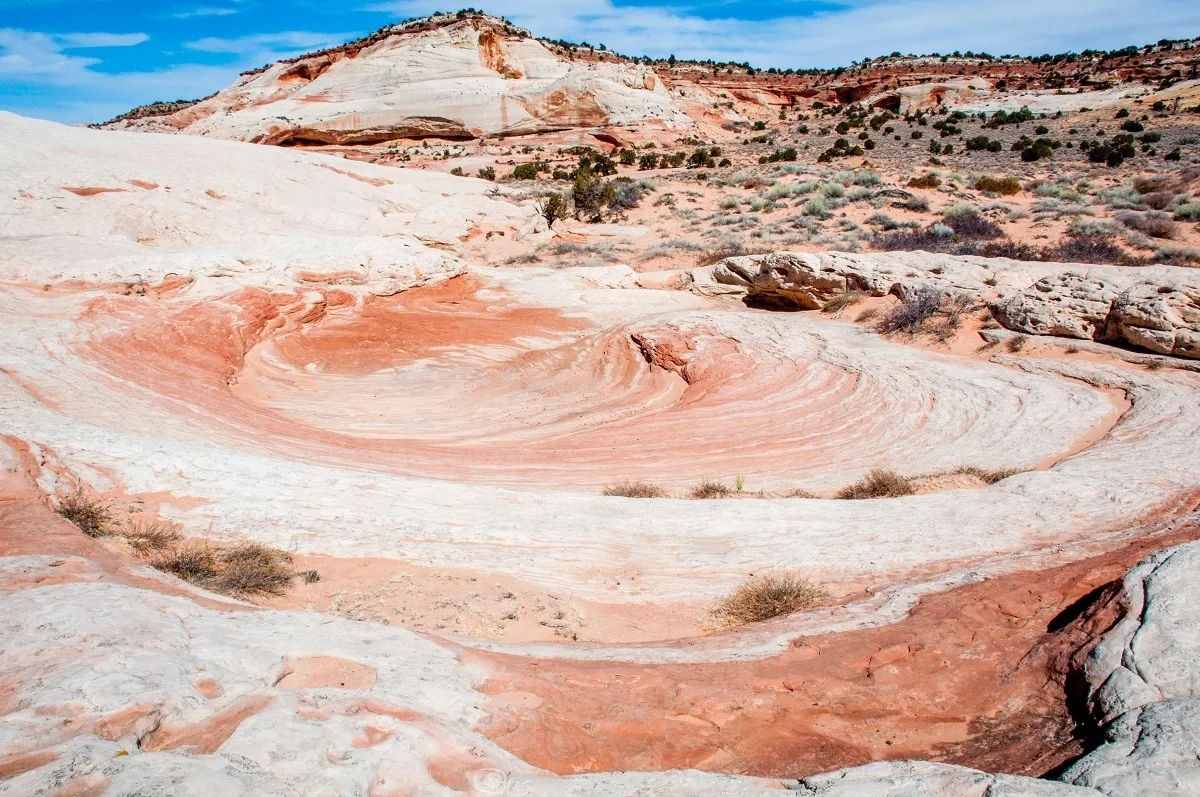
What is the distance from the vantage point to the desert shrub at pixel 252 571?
162 inches

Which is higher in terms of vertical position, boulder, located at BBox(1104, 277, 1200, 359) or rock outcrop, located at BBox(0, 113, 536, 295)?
rock outcrop, located at BBox(0, 113, 536, 295)

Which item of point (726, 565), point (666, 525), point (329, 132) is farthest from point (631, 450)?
point (329, 132)

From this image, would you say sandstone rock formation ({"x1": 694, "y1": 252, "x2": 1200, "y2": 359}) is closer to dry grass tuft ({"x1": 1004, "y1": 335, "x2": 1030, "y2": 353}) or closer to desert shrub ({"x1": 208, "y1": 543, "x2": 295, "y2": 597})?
dry grass tuft ({"x1": 1004, "y1": 335, "x2": 1030, "y2": 353})

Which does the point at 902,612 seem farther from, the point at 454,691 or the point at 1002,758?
the point at 454,691

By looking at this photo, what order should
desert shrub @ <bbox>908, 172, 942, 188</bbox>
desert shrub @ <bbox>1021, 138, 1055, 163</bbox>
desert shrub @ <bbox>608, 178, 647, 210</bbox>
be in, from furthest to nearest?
desert shrub @ <bbox>1021, 138, 1055, 163</bbox> → desert shrub @ <bbox>608, 178, 647, 210</bbox> → desert shrub @ <bbox>908, 172, 942, 188</bbox>

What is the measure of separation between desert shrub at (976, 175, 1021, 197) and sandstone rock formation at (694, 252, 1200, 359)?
14.9m

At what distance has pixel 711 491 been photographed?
6875mm

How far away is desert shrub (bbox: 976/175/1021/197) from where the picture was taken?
81.7 feet

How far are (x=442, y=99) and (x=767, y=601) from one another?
46230 mm

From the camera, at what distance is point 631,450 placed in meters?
8.21

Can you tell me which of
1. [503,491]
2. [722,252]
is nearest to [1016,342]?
[503,491]

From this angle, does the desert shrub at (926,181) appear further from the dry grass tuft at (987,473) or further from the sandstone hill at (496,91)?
the dry grass tuft at (987,473)

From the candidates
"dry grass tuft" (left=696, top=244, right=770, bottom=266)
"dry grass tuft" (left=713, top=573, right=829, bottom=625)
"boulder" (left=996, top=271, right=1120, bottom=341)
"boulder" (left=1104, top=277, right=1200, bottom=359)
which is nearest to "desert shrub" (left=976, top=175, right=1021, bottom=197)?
"dry grass tuft" (left=696, top=244, right=770, bottom=266)

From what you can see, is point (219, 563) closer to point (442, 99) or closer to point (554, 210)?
point (554, 210)
